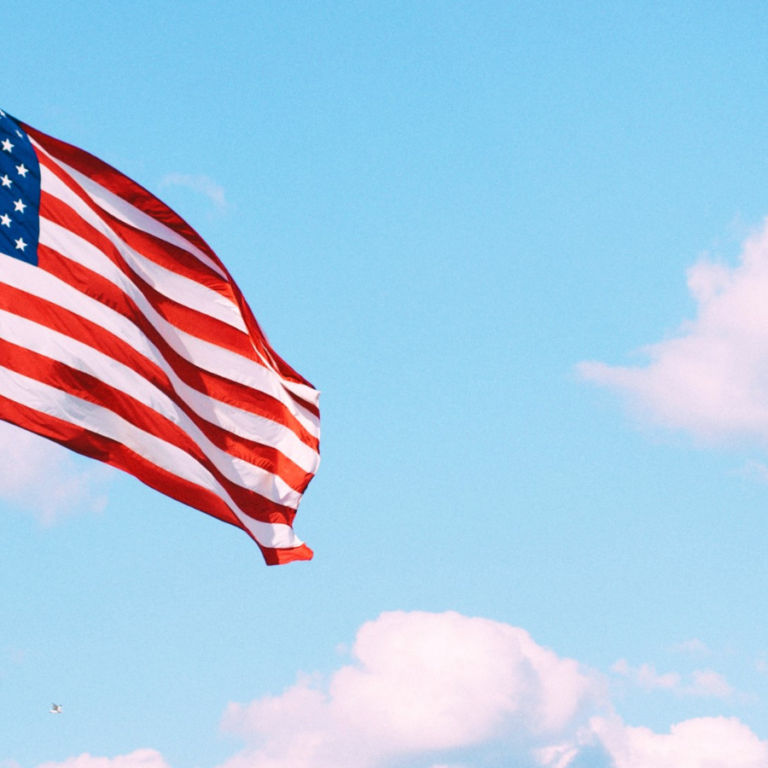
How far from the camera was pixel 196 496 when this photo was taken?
89.3 feet

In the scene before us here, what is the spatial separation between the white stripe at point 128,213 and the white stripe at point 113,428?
4469mm

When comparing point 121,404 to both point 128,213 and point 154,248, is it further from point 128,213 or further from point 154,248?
point 128,213

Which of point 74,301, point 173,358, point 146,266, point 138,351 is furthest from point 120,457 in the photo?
point 146,266

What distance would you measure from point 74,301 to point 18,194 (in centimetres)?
211

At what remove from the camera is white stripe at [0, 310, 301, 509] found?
24531 millimetres

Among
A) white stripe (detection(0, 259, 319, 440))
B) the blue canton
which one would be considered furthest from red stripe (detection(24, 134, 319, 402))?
white stripe (detection(0, 259, 319, 440))

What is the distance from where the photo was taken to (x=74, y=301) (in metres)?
25.8

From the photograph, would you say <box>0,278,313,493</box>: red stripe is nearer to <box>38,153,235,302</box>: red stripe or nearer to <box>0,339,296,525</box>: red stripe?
<box>0,339,296,525</box>: red stripe

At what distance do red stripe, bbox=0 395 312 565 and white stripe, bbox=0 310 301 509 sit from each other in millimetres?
1087

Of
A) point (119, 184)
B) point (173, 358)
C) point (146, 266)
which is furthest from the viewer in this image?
point (173, 358)

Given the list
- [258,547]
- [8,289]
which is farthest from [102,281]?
[258,547]

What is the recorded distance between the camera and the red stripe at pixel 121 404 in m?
24.2

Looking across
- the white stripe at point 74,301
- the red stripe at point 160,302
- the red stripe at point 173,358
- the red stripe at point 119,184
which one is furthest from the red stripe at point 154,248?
the white stripe at point 74,301

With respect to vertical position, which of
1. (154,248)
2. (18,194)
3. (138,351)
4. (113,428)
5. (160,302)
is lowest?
(113,428)
